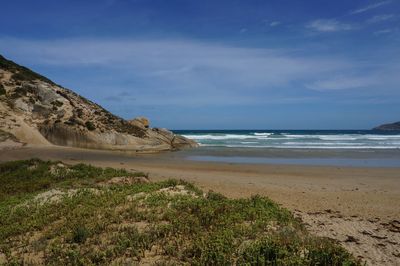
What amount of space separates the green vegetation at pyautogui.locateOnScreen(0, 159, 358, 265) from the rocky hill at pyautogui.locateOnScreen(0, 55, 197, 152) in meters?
20.9

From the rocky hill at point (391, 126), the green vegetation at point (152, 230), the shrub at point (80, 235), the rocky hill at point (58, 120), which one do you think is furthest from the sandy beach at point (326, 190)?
the rocky hill at point (391, 126)

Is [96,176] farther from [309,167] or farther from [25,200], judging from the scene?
[309,167]

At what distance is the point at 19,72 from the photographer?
125 feet

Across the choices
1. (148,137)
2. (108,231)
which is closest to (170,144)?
(148,137)

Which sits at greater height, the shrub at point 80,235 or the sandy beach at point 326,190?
the shrub at point 80,235

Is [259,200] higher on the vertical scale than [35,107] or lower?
lower

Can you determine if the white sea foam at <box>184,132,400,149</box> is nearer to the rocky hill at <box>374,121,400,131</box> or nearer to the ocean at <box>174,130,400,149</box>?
the ocean at <box>174,130,400,149</box>

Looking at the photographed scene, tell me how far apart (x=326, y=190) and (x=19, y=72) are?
31853mm

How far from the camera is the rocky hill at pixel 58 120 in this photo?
102 ft

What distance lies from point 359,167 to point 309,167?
2723 mm

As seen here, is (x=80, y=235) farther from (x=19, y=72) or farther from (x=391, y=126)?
(x=391, y=126)

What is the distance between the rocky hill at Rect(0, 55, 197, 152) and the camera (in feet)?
102

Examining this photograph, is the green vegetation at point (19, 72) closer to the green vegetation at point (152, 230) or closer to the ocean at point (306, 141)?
the ocean at point (306, 141)

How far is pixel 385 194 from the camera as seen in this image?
48.0 feet
